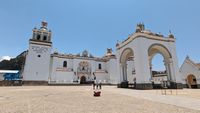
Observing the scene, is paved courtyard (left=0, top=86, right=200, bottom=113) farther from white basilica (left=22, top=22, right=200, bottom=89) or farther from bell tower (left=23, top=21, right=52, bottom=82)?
bell tower (left=23, top=21, right=52, bottom=82)

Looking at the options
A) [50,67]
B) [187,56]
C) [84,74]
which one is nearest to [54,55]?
[50,67]

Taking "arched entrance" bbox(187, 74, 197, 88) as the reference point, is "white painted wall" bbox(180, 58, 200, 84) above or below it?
above

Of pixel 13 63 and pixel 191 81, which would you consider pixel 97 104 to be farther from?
pixel 13 63

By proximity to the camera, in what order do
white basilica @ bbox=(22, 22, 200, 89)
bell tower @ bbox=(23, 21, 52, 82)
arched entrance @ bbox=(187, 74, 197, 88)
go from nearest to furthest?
1. white basilica @ bbox=(22, 22, 200, 89)
2. arched entrance @ bbox=(187, 74, 197, 88)
3. bell tower @ bbox=(23, 21, 52, 82)

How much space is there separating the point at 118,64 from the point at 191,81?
13804mm

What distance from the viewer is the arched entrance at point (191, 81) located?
2227cm

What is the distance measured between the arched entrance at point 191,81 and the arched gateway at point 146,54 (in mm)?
6243

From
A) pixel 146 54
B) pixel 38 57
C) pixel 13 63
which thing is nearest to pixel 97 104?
pixel 146 54

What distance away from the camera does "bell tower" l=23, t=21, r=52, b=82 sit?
29.2 m

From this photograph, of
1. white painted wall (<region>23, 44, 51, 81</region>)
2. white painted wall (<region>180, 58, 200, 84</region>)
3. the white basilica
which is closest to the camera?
the white basilica

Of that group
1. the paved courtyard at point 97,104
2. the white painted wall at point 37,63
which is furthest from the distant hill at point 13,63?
the paved courtyard at point 97,104

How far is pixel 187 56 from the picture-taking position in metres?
22.5

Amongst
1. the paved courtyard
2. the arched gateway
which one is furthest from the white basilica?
the paved courtyard

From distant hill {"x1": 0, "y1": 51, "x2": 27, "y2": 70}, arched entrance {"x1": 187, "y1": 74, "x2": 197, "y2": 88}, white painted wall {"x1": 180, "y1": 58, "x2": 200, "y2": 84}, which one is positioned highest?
distant hill {"x1": 0, "y1": 51, "x2": 27, "y2": 70}
